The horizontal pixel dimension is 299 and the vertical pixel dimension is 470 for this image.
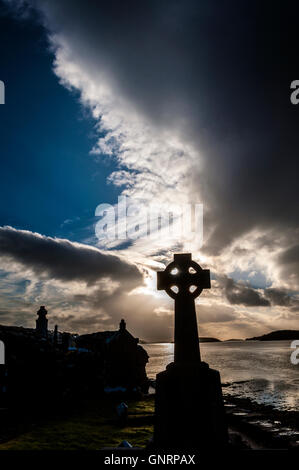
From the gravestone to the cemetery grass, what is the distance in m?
8.20

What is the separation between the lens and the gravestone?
19.2 feet

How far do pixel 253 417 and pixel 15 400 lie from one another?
848 inches

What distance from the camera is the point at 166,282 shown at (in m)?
7.50

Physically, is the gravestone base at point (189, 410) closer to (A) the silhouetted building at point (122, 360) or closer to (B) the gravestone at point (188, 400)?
(B) the gravestone at point (188, 400)

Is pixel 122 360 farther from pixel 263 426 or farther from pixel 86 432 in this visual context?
pixel 263 426

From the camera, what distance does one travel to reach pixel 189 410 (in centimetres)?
600

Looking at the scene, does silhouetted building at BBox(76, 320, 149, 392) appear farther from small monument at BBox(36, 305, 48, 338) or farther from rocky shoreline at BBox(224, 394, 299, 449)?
rocky shoreline at BBox(224, 394, 299, 449)

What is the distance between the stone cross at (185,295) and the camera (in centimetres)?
A: 683

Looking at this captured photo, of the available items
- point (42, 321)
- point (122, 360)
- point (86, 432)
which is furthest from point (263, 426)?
point (42, 321)

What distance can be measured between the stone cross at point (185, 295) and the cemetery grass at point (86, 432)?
8724 mm
